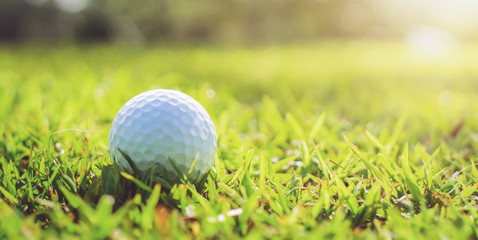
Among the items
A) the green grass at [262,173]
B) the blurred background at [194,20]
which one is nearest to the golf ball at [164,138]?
the green grass at [262,173]

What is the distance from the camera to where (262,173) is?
1.48m

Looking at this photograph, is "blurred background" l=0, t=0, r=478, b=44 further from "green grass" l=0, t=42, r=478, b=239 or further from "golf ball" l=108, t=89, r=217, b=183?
"golf ball" l=108, t=89, r=217, b=183

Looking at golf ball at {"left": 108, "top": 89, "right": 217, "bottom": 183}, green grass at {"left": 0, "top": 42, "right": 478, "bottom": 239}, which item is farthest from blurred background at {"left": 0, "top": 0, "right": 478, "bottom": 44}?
golf ball at {"left": 108, "top": 89, "right": 217, "bottom": 183}

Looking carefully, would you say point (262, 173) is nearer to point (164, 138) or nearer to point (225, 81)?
point (164, 138)

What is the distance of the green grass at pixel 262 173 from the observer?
1.16 m

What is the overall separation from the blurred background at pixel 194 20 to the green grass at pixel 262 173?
314 inches

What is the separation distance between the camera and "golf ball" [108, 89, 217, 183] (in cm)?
137

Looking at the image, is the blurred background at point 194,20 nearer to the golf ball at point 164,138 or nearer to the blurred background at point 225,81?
the blurred background at point 225,81

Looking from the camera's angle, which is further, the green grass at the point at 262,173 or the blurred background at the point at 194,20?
the blurred background at the point at 194,20

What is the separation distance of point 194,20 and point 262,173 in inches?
473

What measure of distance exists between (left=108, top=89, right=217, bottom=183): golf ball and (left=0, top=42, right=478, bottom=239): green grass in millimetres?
72

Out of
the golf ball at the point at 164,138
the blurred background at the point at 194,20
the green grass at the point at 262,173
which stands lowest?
the blurred background at the point at 194,20

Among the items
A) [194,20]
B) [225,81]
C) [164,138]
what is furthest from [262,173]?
[194,20]

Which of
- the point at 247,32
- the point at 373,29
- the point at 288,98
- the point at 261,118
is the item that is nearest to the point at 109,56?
the point at 288,98
